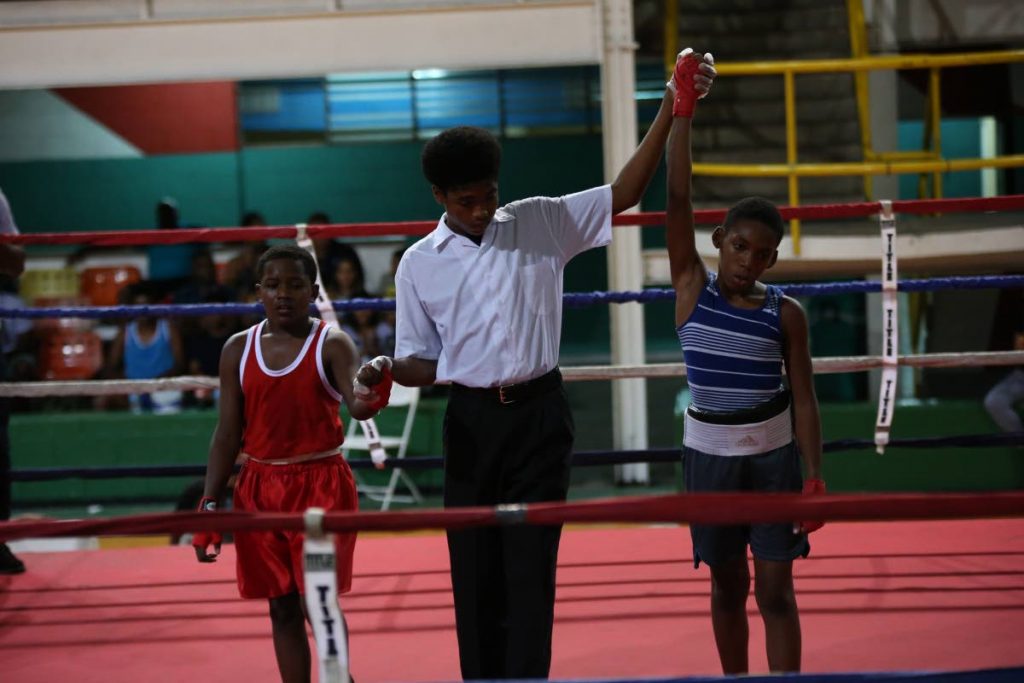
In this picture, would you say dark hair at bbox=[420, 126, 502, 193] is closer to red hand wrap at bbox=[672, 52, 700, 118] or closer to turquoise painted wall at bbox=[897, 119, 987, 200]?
red hand wrap at bbox=[672, 52, 700, 118]

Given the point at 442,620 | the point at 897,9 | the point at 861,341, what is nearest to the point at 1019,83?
the point at 897,9

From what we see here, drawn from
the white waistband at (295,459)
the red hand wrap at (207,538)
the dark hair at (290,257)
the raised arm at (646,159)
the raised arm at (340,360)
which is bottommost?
the red hand wrap at (207,538)

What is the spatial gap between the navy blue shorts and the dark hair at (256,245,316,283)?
1.03 m

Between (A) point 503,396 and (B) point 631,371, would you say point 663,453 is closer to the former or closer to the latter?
(B) point 631,371

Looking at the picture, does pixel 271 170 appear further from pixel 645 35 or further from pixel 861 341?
pixel 861 341

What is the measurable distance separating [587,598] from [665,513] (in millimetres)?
2094

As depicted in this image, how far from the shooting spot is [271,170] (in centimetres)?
1020

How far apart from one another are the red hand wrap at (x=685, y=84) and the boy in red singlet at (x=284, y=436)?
963 millimetres

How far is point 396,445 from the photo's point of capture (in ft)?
23.9

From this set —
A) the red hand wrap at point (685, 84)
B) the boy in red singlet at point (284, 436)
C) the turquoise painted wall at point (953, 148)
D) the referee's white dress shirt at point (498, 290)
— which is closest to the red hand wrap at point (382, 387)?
the referee's white dress shirt at point (498, 290)

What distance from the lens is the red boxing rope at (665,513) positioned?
4.97 feet

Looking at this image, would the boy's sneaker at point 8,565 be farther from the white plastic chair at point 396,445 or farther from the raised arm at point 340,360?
the white plastic chair at point 396,445

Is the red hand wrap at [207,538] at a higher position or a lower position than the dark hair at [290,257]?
lower

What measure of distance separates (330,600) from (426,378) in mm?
802
